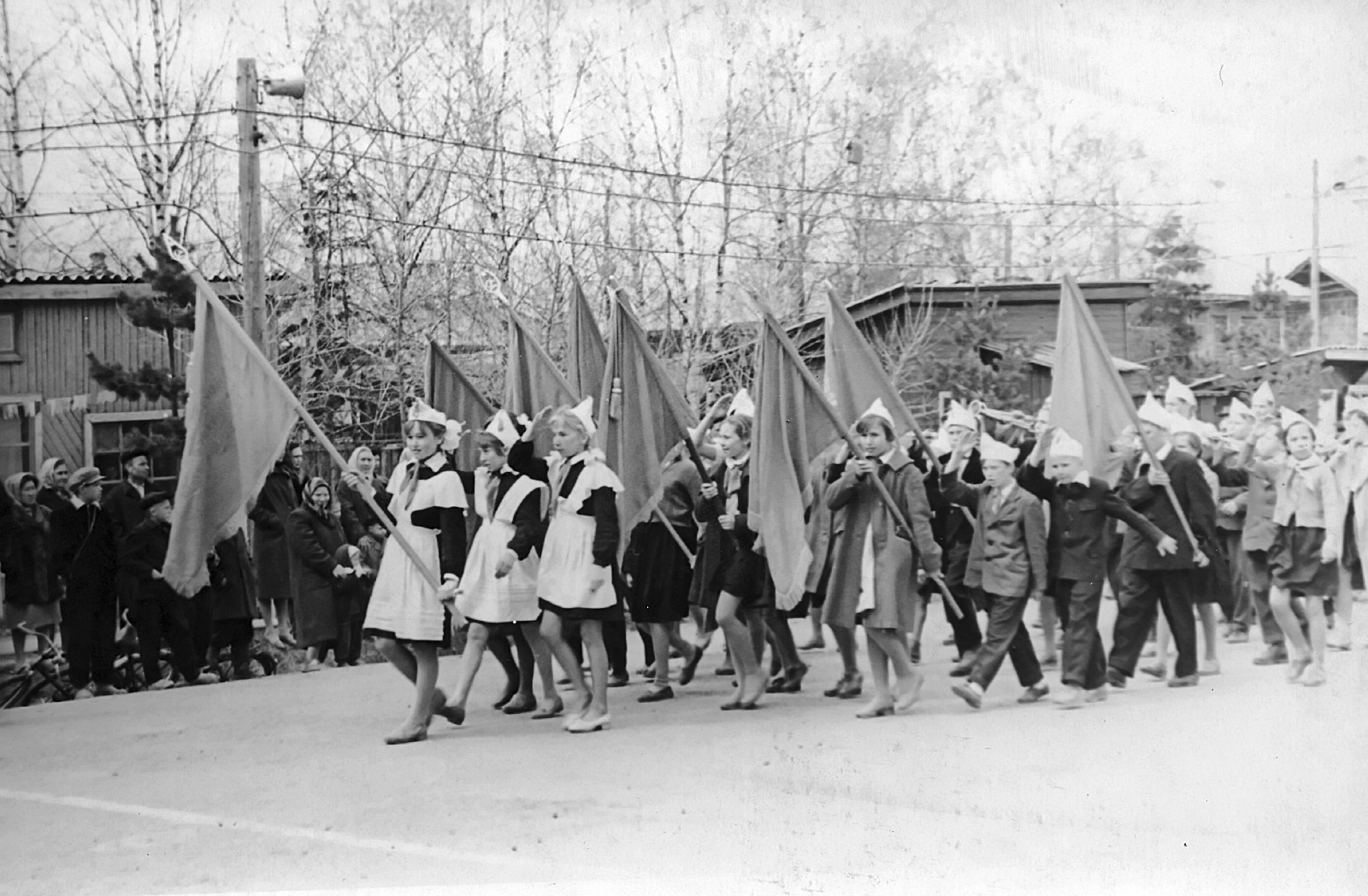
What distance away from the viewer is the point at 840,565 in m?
7.84

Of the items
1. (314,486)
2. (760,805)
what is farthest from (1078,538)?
(314,486)

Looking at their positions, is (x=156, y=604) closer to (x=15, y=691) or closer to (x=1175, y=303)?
(x=15, y=691)

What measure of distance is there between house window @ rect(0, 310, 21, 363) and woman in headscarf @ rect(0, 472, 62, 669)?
89 cm

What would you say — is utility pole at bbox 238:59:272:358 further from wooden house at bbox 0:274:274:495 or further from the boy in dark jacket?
the boy in dark jacket

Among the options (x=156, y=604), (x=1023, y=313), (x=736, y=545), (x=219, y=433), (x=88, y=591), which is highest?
(x=1023, y=313)

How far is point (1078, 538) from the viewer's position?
7715 millimetres

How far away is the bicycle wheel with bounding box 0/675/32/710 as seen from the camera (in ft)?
27.6

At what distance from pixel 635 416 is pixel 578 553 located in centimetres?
117

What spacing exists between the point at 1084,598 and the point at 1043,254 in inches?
67.9

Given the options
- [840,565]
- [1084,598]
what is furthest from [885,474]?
[1084,598]

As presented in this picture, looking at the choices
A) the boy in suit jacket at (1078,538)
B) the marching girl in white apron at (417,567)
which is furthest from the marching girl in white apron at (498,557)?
the boy in suit jacket at (1078,538)

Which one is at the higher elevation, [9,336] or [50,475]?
[9,336]

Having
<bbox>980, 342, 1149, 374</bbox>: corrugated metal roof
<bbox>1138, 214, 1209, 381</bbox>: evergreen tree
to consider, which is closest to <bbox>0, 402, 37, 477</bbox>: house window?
<bbox>980, 342, 1149, 374</bbox>: corrugated metal roof

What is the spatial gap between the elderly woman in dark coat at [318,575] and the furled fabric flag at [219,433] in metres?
1.55
